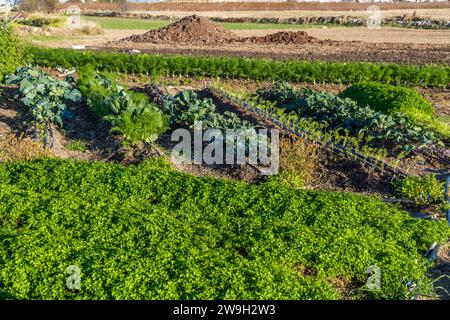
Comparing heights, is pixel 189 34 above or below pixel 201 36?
above

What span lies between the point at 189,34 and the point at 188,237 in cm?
3027

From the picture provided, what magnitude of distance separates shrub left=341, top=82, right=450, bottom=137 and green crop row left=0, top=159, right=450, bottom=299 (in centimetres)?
510

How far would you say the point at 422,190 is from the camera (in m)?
8.64

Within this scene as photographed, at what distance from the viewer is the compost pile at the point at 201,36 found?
3359cm

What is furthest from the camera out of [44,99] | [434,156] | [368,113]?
[44,99]

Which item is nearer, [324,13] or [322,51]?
[322,51]

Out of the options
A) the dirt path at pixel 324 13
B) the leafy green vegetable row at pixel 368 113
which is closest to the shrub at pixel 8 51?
the leafy green vegetable row at pixel 368 113

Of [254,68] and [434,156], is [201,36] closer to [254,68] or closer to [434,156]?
[254,68]

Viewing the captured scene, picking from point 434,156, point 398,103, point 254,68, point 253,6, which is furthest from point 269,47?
point 253,6

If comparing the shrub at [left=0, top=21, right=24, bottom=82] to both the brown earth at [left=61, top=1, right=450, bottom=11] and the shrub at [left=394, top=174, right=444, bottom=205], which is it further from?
the brown earth at [left=61, top=1, right=450, bottom=11]

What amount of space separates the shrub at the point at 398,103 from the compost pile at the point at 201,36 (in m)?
19.3

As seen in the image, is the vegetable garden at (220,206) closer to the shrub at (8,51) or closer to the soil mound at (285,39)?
the shrub at (8,51)

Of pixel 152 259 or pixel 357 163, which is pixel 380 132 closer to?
pixel 357 163

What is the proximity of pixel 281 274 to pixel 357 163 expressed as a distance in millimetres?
4772
